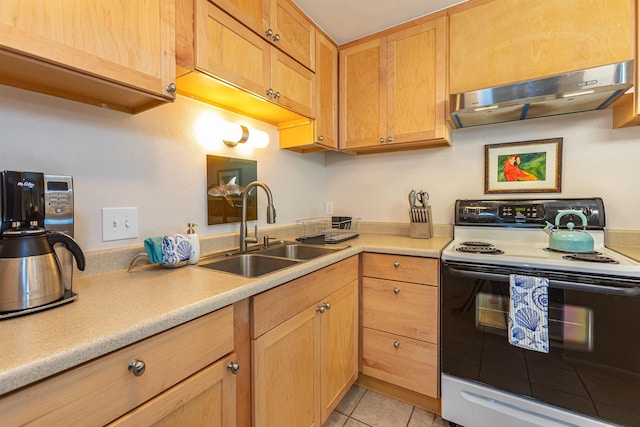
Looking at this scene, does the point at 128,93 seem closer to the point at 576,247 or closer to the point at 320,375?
the point at 320,375

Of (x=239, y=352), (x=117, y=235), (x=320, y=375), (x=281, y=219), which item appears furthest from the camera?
(x=281, y=219)

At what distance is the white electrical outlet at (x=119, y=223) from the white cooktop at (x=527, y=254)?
1.46 metres

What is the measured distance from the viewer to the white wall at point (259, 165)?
0.97 m

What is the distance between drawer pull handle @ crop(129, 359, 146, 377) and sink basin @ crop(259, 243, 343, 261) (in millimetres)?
901

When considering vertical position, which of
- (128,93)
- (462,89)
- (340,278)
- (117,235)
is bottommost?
(340,278)

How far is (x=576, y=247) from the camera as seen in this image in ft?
4.60

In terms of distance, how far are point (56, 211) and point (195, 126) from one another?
2.27ft

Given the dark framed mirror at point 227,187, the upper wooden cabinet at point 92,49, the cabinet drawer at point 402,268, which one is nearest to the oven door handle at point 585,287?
the cabinet drawer at point 402,268

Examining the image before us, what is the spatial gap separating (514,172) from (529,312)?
0.98m

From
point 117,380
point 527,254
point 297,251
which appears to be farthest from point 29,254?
point 527,254

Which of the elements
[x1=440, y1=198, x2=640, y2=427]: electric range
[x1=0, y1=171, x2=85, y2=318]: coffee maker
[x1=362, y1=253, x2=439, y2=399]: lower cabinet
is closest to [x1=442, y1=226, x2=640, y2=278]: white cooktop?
[x1=440, y1=198, x2=640, y2=427]: electric range

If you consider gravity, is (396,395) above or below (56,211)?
below

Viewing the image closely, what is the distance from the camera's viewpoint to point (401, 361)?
1603 millimetres

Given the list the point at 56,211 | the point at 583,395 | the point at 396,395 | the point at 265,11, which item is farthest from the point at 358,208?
the point at 56,211
